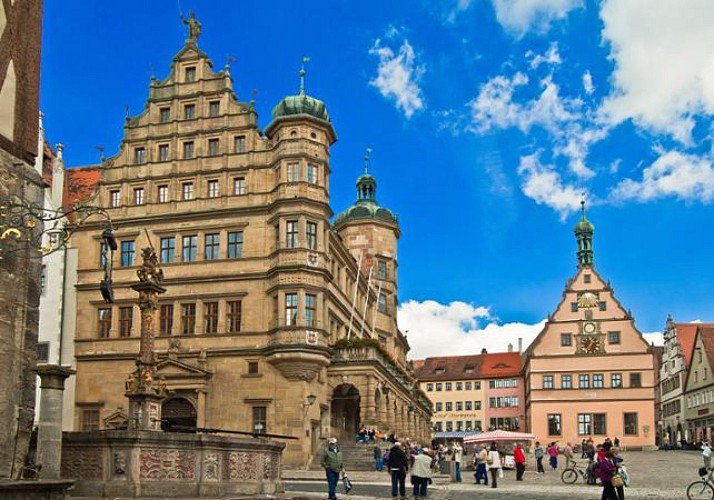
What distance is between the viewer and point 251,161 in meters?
42.8

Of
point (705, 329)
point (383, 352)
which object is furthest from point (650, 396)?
point (383, 352)

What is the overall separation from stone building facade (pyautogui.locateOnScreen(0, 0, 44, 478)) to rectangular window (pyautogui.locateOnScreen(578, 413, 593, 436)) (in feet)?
222

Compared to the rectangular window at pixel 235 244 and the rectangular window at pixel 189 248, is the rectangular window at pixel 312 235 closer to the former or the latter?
the rectangular window at pixel 235 244

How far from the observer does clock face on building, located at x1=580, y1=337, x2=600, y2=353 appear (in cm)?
7775

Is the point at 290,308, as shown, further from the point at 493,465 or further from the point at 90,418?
the point at 493,465

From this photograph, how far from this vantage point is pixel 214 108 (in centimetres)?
4372

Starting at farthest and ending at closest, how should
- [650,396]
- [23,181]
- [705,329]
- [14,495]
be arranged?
[705,329], [650,396], [23,181], [14,495]

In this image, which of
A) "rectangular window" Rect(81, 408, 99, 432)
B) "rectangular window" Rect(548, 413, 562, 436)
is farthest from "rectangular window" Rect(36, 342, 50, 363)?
"rectangular window" Rect(548, 413, 562, 436)

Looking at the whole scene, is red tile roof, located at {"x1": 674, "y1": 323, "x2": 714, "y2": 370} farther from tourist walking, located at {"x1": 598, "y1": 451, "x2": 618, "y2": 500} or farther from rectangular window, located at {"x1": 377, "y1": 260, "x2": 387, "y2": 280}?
tourist walking, located at {"x1": 598, "y1": 451, "x2": 618, "y2": 500}

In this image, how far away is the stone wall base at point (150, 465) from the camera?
1698 centimetres

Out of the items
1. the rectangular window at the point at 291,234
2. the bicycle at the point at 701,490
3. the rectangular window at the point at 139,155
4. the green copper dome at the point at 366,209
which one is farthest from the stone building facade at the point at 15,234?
the green copper dome at the point at 366,209

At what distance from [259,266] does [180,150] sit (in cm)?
724

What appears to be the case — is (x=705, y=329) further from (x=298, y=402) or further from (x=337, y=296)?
(x=298, y=402)

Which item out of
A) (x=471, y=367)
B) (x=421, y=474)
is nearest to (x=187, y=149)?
(x=421, y=474)
